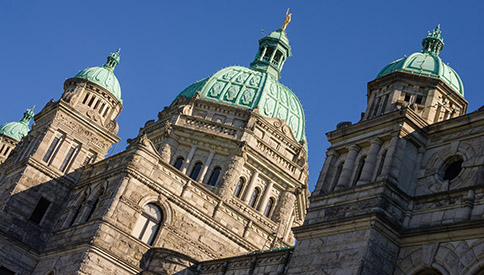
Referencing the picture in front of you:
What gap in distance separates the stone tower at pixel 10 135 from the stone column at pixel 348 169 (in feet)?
165

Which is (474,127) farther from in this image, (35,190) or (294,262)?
(35,190)

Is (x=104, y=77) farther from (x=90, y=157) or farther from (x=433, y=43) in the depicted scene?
(x=433, y=43)

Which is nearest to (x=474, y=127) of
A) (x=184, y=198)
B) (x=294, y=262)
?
(x=294, y=262)

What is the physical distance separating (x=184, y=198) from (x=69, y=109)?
11922mm

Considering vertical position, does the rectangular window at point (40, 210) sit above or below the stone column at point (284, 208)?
below

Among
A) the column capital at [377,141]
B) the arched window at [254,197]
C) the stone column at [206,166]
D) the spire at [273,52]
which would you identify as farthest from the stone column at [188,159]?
the column capital at [377,141]

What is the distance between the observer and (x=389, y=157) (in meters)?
26.1

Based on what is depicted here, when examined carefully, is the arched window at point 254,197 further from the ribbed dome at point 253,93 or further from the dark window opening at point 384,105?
the dark window opening at point 384,105

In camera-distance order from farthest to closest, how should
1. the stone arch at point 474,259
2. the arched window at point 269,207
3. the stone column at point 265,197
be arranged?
the arched window at point 269,207 → the stone column at point 265,197 → the stone arch at point 474,259

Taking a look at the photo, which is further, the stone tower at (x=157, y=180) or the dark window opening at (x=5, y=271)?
the dark window opening at (x=5, y=271)

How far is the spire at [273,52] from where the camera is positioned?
66938 mm

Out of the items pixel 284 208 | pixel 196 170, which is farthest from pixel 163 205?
pixel 284 208

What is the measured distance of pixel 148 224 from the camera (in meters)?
38.8

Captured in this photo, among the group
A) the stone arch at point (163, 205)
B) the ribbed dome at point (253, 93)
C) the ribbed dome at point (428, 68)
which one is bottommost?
the stone arch at point (163, 205)
